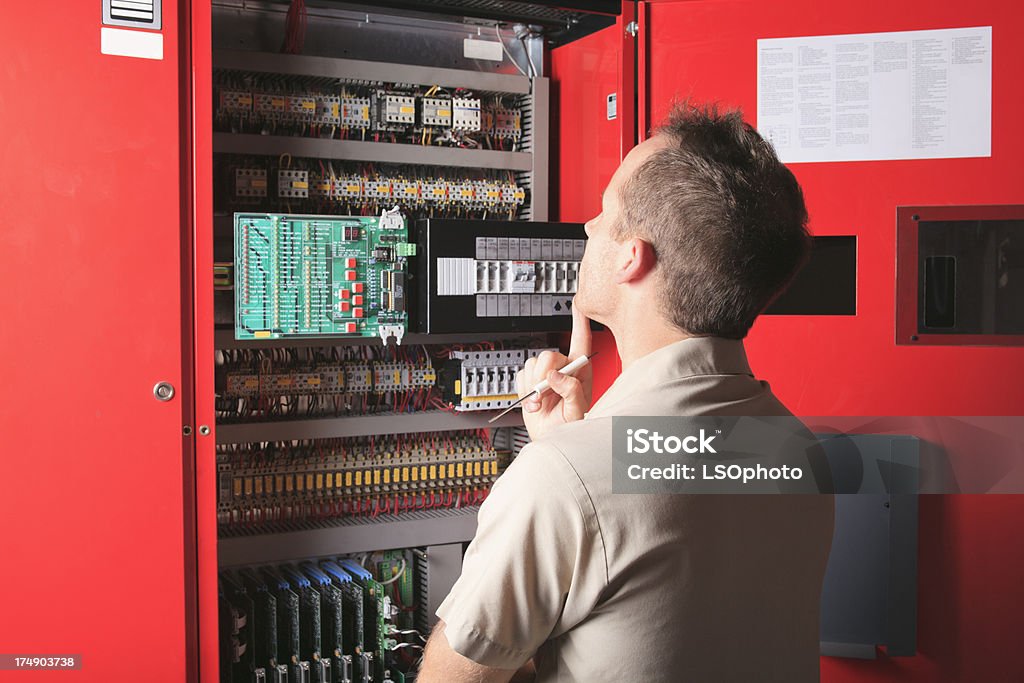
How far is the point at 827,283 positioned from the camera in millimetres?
2408

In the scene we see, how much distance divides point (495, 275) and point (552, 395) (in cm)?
113

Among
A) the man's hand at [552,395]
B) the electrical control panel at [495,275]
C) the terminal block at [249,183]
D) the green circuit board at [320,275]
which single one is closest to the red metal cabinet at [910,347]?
the electrical control panel at [495,275]

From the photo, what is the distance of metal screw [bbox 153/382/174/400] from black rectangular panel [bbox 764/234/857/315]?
1.47 meters

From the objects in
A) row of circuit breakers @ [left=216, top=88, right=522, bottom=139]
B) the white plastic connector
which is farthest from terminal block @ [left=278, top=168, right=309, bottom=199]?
the white plastic connector

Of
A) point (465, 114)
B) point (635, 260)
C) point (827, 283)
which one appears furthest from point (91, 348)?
point (827, 283)

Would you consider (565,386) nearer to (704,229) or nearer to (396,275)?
(704,229)

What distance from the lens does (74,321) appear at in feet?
6.78

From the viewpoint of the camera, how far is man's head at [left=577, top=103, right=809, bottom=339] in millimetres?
1112

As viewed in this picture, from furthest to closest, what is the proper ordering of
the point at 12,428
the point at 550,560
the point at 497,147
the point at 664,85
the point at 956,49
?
1. the point at 497,147
2. the point at 664,85
3. the point at 956,49
4. the point at 12,428
5. the point at 550,560

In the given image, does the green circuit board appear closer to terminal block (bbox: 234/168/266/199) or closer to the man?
terminal block (bbox: 234/168/266/199)

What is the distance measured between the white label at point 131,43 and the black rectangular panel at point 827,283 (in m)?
1.60

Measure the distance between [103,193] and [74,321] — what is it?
0.29 metres

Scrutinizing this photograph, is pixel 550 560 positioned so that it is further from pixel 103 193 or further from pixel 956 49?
pixel 956 49

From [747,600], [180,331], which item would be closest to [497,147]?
[180,331]
